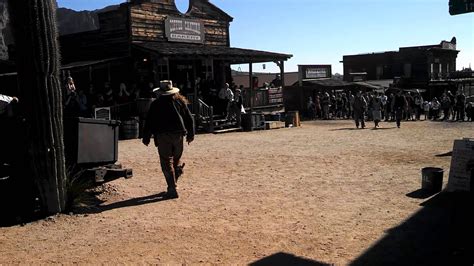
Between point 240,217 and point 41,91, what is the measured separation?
2822 millimetres

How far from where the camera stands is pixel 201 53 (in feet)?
63.3

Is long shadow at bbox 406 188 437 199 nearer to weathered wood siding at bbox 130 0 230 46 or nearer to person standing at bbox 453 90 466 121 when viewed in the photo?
weathered wood siding at bbox 130 0 230 46

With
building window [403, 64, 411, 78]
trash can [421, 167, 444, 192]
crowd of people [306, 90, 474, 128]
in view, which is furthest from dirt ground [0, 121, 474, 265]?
building window [403, 64, 411, 78]

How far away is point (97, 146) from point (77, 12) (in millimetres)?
55352

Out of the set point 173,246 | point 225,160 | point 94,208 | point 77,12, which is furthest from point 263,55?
point 77,12

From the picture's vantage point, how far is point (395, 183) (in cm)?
764

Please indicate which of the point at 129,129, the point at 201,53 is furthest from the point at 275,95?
the point at 129,129

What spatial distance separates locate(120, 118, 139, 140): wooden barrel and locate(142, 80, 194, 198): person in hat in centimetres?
913

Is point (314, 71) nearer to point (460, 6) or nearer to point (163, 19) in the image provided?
point (163, 19)

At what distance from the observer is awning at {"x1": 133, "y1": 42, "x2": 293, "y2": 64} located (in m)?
18.4

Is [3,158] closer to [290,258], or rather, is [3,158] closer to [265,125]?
[290,258]

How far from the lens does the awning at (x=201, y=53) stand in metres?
18.4

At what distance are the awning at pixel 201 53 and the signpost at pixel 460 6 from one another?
545 inches

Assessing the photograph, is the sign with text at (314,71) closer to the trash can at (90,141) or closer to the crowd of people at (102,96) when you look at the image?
the crowd of people at (102,96)
